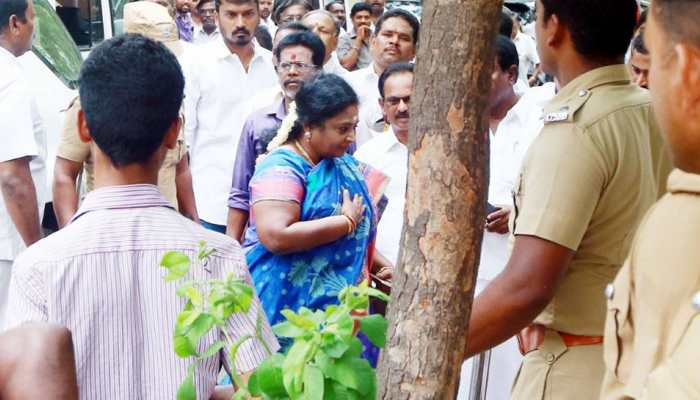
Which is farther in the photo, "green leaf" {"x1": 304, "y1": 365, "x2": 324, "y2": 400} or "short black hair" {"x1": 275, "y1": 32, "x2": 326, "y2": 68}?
"short black hair" {"x1": 275, "y1": 32, "x2": 326, "y2": 68}

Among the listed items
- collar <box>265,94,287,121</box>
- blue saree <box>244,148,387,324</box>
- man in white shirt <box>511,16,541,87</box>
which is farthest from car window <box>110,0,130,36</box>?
blue saree <box>244,148,387,324</box>

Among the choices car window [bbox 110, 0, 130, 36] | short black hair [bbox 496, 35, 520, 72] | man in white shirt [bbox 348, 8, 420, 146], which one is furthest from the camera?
car window [bbox 110, 0, 130, 36]

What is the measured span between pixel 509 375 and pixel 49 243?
3020 millimetres

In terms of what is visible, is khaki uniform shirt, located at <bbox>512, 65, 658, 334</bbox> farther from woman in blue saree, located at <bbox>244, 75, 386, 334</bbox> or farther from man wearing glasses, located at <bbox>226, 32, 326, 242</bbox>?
man wearing glasses, located at <bbox>226, 32, 326, 242</bbox>

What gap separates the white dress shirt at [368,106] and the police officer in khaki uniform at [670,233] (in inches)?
181

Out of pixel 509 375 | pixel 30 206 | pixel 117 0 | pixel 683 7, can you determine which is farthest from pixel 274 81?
pixel 683 7

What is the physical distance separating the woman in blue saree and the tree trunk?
2.08 m

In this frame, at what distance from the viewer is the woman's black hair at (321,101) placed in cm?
429

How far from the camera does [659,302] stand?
1.54 meters

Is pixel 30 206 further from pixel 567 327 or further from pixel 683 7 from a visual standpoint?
pixel 683 7

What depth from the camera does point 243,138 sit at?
18.0ft

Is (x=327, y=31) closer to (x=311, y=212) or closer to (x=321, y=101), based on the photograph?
(x=321, y=101)

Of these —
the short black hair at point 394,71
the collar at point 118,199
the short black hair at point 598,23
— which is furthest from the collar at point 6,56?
the short black hair at point 598,23

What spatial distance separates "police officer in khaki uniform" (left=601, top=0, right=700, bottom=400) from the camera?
1504 mm
